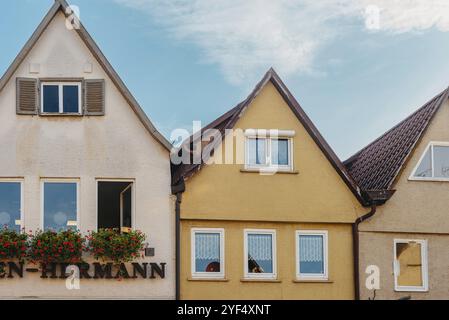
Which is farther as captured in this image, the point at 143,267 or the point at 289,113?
the point at 289,113

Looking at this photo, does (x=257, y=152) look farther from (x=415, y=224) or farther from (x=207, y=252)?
(x=415, y=224)

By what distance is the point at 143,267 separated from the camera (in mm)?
28453

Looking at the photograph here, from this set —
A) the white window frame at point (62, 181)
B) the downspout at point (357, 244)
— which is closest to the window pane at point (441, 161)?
the downspout at point (357, 244)

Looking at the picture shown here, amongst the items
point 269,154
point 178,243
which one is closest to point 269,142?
point 269,154

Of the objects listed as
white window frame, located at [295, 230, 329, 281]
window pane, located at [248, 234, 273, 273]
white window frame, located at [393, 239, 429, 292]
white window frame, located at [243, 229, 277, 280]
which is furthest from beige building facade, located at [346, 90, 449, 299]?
window pane, located at [248, 234, 273, 273]

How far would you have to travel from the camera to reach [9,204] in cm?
2847

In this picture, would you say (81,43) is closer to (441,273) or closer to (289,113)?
(289,113)

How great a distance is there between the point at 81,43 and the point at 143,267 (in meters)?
6.00

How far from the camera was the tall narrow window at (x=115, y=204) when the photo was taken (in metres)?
28.9

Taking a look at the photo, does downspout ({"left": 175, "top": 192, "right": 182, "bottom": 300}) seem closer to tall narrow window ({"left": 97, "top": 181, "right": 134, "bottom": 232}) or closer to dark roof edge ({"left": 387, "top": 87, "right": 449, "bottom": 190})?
tall narrow window ({"left": 97, "top": 181, "right": 134, "bottom": 232})

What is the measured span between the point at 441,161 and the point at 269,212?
5.11 metres

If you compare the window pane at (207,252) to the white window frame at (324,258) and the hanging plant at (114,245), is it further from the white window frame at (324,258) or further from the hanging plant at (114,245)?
the white window frame at (324,258)

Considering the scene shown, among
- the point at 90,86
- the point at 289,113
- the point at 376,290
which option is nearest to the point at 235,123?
the point at 289,113
